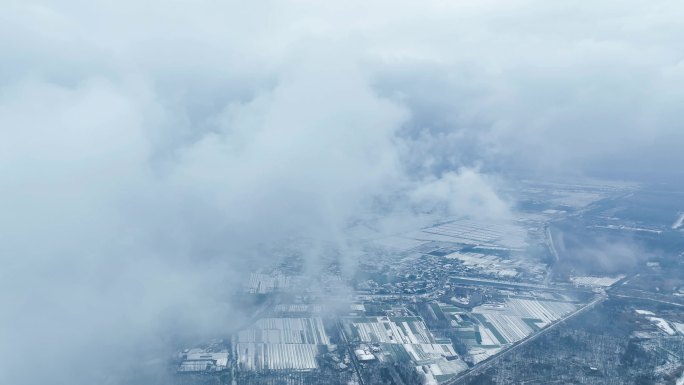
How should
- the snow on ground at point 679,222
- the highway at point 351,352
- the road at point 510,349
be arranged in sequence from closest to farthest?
the road at point 510,349 → the highway at point 351,352 → the snow on ground at point 679,222

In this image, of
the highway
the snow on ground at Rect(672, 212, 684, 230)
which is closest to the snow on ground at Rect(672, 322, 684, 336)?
the highway

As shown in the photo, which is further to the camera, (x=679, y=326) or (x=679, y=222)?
(x=679, y=222)

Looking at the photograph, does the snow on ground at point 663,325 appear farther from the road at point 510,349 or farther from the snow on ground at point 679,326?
the road at point 510,349

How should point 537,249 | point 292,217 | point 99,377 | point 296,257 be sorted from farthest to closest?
point 292,217 → point 537,249 → point 296,257 → point 99,377

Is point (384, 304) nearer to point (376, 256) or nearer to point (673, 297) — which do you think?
point (376, 256)

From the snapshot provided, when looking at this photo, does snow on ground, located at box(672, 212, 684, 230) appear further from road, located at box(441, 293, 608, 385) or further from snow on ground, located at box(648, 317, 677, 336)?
snow on ground, located at box(648, 317, 677, 336)

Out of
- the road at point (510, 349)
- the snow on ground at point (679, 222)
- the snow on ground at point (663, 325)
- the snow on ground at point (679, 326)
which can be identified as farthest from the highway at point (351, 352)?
the snow on ground at point (679, 222)

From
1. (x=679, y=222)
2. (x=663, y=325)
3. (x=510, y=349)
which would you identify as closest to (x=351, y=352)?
(x=510, y=349)

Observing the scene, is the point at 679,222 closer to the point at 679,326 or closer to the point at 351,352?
the point at 679,326

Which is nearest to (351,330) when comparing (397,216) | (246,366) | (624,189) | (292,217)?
(246,366)
